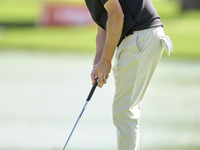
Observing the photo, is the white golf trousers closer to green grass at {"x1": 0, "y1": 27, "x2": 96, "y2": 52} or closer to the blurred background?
the blurred background

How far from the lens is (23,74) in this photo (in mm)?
11664

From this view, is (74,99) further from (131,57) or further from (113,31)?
(113,31)

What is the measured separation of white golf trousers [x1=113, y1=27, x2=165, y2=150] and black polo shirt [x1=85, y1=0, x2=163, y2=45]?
0.16ft

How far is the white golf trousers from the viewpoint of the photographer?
417 cm

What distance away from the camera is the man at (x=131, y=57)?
4145mm

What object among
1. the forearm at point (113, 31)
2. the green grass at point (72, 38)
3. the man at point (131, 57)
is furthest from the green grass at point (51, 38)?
the forearm at point (113, 31)

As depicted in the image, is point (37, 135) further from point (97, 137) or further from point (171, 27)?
point (171, 27)

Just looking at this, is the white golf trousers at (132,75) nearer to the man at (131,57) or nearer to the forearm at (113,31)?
the man at (131,57)

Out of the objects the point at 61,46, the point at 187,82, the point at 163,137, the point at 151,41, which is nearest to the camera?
the point at 151,41

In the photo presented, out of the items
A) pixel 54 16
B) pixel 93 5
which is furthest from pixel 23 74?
pixel 54 16

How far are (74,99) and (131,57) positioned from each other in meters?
4.68

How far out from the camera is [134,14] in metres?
4.14

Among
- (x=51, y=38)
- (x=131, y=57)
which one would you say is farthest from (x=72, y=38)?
(x=131, y=57)

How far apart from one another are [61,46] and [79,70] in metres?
4.83
